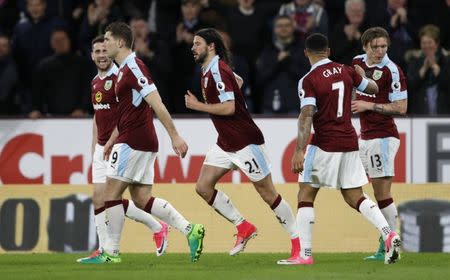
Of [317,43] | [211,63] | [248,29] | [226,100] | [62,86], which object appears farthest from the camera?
[248,29]

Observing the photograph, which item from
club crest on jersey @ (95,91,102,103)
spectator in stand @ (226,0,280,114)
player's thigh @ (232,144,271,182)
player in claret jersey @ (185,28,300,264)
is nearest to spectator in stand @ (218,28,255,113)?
spectator in stand @ (226,0,280,114)

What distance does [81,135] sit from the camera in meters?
17.4

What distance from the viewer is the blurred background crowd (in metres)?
18.0

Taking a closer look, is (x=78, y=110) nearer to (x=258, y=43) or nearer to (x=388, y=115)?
(x=258, y=43)

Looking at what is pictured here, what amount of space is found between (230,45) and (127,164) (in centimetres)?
567

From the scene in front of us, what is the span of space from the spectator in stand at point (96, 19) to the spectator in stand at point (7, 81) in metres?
1.12

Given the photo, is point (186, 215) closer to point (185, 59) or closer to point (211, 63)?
point (185, 59)

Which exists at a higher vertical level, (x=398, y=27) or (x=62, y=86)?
(x=398, y=27)

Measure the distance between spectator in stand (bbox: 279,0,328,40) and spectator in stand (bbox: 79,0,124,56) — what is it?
2.48 meters

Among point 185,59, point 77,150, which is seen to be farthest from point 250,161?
point 185,59

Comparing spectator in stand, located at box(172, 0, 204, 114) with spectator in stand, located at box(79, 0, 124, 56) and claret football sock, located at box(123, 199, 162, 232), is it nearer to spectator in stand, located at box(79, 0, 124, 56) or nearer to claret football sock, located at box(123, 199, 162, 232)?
spectator in stand, located at box(79, 0, 124, 56)

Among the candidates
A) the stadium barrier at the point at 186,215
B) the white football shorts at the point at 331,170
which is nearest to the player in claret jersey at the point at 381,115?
the white football shorts at the point at 331,170

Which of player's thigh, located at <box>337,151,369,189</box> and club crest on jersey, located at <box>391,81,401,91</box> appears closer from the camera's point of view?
player's thigh, located at <box>337,151,369,189</box>

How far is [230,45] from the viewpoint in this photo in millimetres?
18328
